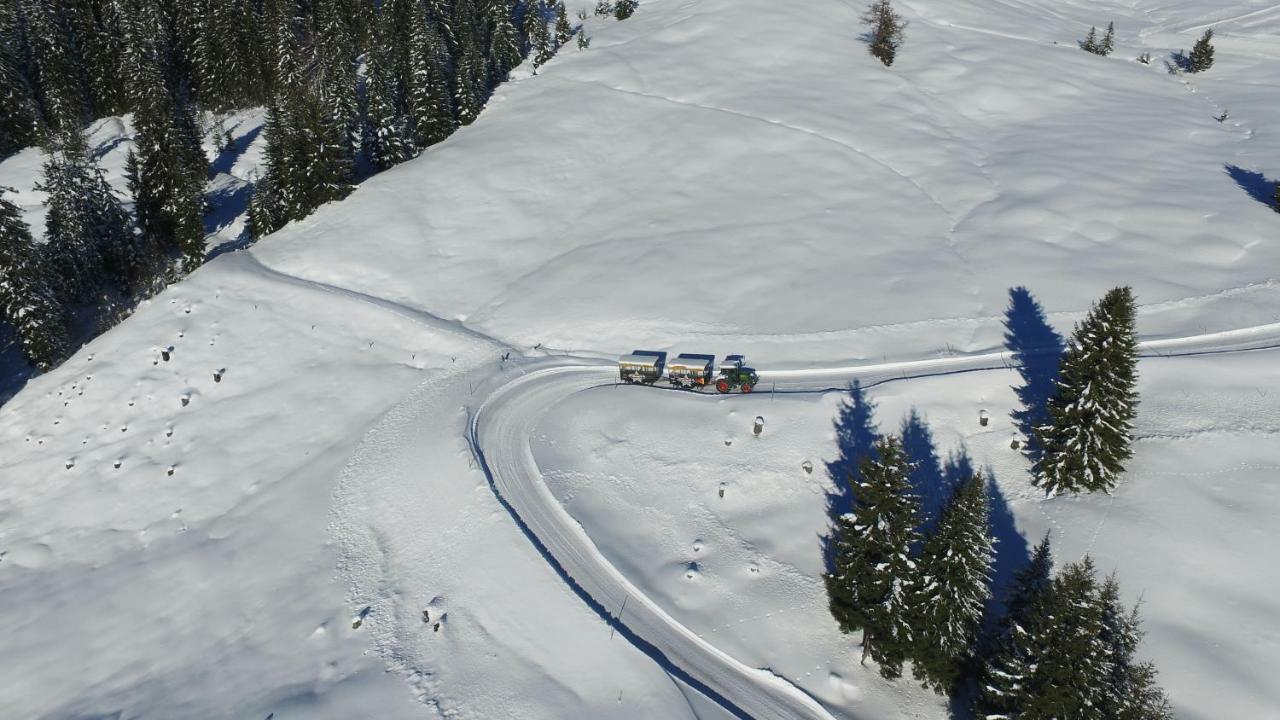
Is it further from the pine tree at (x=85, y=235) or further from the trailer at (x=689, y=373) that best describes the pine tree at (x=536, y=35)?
the trailer at (x=689, y=373)

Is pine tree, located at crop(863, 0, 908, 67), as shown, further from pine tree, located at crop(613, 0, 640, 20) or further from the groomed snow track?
the groomed snow track

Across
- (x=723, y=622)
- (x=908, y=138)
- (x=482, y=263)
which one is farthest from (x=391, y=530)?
(x=908, y=138)

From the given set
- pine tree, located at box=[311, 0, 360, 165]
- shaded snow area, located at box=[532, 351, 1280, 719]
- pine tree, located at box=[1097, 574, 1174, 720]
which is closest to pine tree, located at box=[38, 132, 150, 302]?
pine tree, located at box=[311, 0, 360, 165]

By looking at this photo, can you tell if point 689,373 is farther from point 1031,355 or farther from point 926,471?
point 1031,355

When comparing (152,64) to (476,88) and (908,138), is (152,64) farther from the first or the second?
(908,138)

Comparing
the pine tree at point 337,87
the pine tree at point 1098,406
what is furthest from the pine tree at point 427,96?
the pine tree at point 1098,406

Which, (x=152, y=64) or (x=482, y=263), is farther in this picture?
(x=152, y=64)

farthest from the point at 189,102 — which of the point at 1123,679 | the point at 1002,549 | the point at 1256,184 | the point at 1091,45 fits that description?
the point at 1091,45
